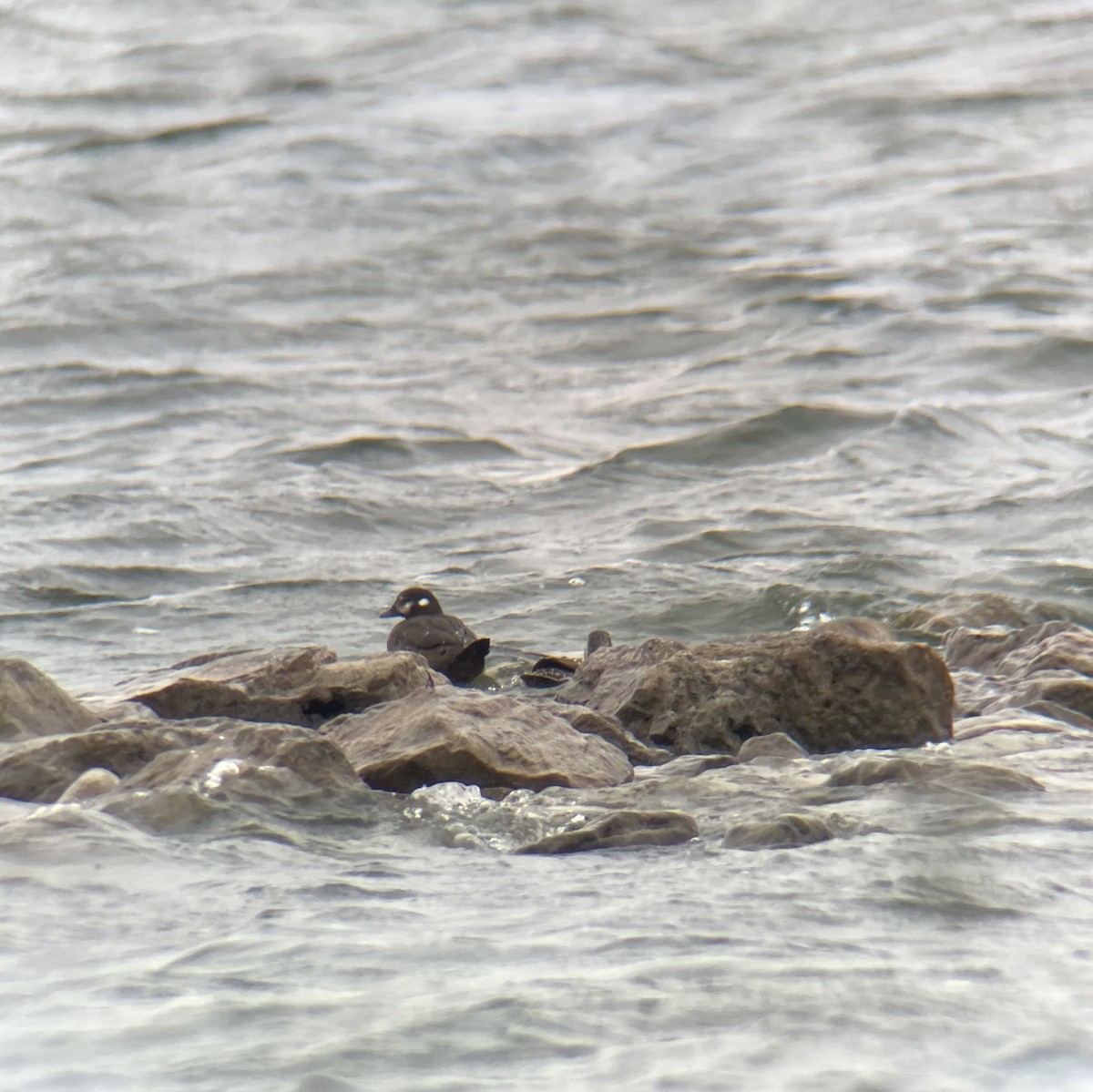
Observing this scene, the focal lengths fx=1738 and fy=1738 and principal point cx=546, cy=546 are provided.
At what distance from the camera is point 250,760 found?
3.71 meters

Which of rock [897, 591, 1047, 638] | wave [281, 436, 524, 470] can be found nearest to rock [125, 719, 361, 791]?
rock [897, 591, 1047, 638]

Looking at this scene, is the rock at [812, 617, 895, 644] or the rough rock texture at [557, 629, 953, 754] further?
the rock at [812, 617, 895, 644]

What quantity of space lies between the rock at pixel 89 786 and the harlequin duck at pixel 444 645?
209cm

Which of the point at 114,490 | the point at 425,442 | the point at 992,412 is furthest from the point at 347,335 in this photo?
the point at 992,412

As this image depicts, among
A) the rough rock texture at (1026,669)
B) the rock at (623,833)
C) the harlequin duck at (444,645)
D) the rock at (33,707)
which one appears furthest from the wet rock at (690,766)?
the harlequin duck at (444,645)

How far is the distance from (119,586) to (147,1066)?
6012mm

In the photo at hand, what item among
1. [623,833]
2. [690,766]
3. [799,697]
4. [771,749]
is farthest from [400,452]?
[623,833]

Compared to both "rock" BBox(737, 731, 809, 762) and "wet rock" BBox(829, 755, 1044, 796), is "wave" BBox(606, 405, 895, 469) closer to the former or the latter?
"rock" BBox(737, 731, 809, 762)

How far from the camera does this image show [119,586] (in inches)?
321

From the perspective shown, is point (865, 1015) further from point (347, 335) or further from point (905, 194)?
point (905, 194)

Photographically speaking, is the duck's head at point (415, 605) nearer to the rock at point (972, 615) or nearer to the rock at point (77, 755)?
the rock at point (972, 615)

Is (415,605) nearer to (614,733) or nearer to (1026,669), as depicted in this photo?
(614,733)

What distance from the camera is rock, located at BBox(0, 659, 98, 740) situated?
4.24 m

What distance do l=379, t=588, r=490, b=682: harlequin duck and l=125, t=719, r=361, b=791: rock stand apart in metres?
1.89
